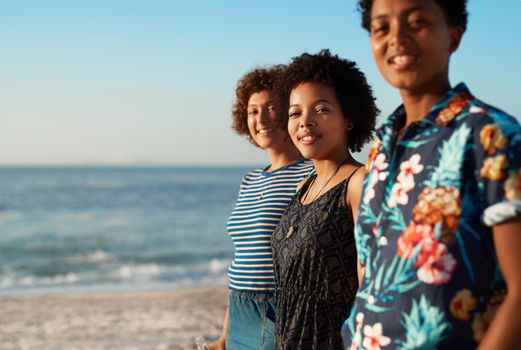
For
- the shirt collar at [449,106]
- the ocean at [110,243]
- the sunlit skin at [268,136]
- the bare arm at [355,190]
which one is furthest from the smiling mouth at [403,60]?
the ocean at [110,243]

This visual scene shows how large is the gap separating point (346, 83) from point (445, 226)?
1320 millimetres

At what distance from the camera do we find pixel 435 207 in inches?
62.6

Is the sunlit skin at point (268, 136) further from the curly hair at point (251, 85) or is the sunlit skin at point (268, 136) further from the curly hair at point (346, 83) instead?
the curly hair at point (346, 83)

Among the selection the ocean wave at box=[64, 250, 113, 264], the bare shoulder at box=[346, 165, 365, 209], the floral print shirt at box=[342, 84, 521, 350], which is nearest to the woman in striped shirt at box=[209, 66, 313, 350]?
the bare shoulder at box=[346, 165, 365, 209]

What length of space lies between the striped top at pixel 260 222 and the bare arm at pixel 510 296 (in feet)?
Answer: 5.45

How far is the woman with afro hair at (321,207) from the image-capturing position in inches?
95.5

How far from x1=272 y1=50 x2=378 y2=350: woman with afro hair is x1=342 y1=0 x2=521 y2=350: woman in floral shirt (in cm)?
53

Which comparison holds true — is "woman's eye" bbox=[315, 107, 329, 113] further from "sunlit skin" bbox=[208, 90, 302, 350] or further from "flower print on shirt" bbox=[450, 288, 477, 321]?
"flower print on shirt" bbox=[450, 288, 477, 321]

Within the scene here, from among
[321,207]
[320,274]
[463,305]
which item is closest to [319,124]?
[321,207]

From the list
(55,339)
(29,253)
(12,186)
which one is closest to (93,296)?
(55,339)

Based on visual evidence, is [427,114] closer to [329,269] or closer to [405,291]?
[405,291]

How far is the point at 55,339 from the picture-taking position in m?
8.20

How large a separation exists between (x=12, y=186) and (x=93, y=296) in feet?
145

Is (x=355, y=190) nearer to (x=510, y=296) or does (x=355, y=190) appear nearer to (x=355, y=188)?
(x=355, y=188)
